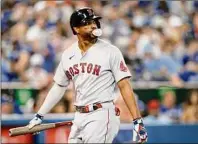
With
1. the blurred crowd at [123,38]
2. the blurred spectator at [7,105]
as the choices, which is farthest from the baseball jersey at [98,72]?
the blurred crowd at [123,38]

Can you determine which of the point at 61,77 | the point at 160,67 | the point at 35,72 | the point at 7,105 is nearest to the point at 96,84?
the point at 61,77

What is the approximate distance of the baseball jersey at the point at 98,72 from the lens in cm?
610

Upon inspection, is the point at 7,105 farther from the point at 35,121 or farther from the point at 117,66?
the point at 117,66

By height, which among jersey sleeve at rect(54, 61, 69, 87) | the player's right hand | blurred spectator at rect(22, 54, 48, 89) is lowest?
the player's right hand

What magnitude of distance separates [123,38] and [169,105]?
2.70 metres

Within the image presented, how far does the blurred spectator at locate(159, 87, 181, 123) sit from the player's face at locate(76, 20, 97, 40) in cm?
478

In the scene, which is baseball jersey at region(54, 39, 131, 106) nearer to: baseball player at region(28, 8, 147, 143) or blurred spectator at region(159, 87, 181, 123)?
baseball player at region(28, 8, 147, 143)

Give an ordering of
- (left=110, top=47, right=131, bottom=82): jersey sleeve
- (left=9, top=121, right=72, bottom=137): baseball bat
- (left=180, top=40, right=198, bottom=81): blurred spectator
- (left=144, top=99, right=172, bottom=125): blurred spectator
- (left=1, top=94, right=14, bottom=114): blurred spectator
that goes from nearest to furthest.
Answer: (left=110, top=47, right=131, bottom=82): jersey sleeve
(left=9, top=121, right=72, bottom=137): baseball bat
(left=1, top=94, right=14, bottom=114): blurred spectator
(left=144, top=99, right=172, bottom=125): blurred spectator
(left=180, top=40, right=198, bottom=81): blurred spectator

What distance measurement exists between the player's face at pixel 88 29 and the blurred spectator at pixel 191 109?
4860 mm

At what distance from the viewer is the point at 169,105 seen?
1085 centimetres

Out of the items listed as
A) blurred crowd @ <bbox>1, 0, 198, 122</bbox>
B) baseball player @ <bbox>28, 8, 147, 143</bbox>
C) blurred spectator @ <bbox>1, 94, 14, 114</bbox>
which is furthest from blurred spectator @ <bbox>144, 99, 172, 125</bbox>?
baseball player @ <bbox>28, 8, 147, 143</bbox>

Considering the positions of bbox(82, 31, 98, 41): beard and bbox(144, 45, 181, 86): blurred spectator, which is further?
bbox(144, 45, 181, 86): blurred spectator

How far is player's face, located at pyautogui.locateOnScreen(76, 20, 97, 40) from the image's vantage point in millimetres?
6176

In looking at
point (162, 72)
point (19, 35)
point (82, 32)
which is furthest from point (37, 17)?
point (82, 32)
